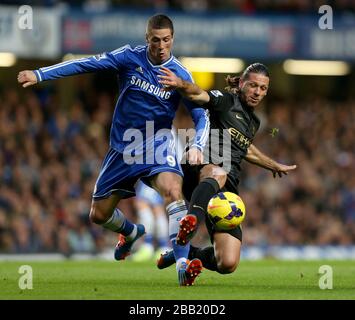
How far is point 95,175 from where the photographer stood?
65.2 feet

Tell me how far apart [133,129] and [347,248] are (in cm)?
1176

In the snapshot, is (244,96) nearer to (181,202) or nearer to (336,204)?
(181,202)

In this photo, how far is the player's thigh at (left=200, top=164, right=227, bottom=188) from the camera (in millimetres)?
9508

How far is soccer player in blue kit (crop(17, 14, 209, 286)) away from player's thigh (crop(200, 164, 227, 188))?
0.25 m

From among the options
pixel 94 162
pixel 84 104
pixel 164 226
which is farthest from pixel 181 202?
pixel 84 104

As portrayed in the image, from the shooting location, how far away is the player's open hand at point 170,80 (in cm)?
894

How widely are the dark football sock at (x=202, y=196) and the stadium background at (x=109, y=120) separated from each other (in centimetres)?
947

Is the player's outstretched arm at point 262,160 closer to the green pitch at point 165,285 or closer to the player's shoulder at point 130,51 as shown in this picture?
the green pitch at point 165,285

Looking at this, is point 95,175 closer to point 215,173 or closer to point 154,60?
point 154,60

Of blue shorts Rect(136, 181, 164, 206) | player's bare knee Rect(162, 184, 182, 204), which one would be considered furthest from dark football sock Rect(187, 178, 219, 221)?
blue shorts Rect(136, 181, 164, 206)

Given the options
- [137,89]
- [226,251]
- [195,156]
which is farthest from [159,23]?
[226,251]

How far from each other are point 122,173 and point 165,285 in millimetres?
1261

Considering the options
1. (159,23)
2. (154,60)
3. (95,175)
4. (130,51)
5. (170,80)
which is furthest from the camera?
(95,175)

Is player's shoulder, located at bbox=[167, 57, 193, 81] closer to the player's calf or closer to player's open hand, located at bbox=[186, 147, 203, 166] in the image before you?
player's open hand, located at bbox=[186, 147, 203, 166]
